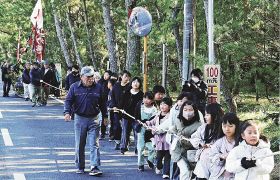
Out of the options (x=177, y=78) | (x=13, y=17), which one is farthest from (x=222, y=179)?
(x=13, y=17)

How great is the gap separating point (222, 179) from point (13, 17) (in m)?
38.7

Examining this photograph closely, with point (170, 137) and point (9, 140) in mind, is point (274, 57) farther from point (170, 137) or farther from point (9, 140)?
point (9, 140)

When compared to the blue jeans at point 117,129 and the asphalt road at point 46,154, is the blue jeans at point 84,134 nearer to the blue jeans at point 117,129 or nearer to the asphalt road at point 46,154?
the asphalt road at point 46,154

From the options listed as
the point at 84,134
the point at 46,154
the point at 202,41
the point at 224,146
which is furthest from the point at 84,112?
the point at 202,41

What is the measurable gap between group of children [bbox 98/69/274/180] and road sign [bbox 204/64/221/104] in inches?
24.7

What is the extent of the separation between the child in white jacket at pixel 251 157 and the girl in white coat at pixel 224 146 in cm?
74

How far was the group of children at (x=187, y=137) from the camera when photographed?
7199 millimetres

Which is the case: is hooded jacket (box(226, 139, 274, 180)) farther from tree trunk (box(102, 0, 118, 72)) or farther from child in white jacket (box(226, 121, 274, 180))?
tree trunk (box(102, 0, 118, 72))

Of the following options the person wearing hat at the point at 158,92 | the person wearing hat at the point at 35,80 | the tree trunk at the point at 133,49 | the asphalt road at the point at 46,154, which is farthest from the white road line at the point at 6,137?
the person wearing hat at the point at 35,80

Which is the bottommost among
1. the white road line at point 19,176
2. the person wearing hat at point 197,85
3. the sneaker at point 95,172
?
the white road line at point 19,176

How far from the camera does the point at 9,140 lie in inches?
637

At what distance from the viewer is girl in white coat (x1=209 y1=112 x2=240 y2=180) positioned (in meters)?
8.05

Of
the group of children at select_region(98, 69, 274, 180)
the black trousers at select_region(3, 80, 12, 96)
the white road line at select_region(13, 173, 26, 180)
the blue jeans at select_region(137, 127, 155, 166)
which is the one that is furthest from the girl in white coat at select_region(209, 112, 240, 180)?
the black trousers at select_region(3, 80, 12, 96)

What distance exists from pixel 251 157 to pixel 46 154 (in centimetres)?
786
